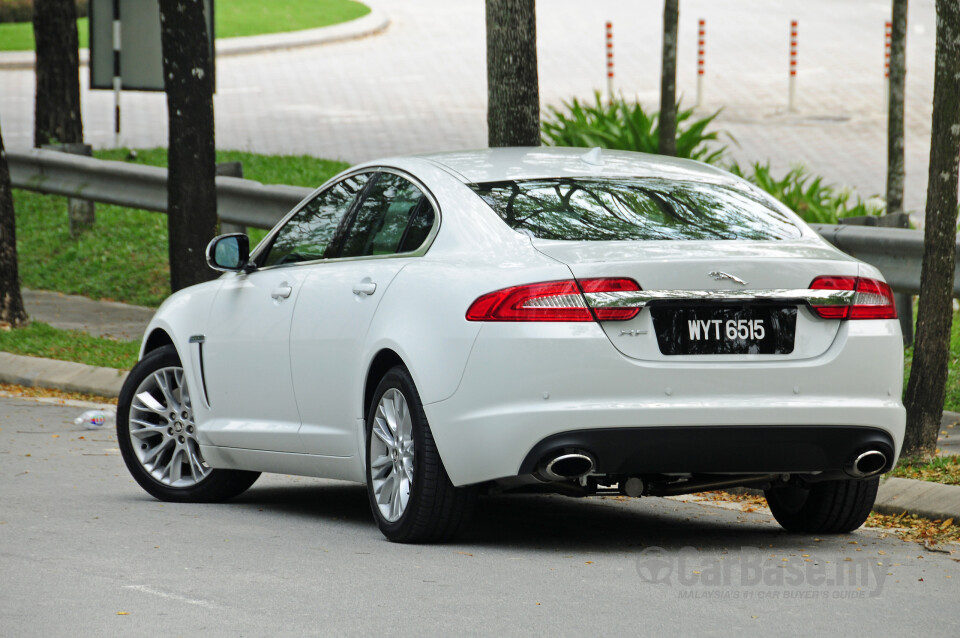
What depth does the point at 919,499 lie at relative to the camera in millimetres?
7457

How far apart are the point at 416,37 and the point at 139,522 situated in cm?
3201

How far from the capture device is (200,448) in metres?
7.78

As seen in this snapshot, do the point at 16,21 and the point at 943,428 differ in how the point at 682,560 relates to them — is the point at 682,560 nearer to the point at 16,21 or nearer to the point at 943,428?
the point at 943,428

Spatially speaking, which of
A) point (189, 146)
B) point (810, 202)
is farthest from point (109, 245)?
point (810, 202)

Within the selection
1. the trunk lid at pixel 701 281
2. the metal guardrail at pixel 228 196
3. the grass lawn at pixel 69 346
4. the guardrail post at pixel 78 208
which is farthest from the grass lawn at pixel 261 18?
the trunk lid at pixel 701 281

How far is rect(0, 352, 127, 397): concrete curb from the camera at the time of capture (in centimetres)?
1148

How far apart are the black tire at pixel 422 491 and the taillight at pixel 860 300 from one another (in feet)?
4.87

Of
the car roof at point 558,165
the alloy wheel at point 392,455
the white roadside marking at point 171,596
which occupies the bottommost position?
the white roadside marking at point 171,596

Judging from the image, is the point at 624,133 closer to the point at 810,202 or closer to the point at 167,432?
the point at 810,202

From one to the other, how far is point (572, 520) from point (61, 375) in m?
5.58

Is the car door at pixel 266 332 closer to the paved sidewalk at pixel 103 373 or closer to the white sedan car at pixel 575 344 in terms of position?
the white sedan car at pixel 575 344

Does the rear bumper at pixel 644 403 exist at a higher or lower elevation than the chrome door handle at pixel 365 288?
lower

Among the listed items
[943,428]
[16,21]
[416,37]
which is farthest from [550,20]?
[943,428]

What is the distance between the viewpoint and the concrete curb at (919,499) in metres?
7.27
